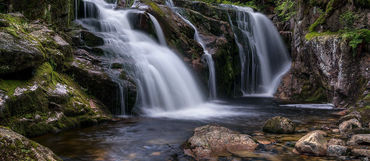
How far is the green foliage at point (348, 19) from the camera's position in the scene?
9719mm

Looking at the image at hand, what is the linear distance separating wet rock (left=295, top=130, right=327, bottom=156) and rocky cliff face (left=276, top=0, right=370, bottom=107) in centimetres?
569

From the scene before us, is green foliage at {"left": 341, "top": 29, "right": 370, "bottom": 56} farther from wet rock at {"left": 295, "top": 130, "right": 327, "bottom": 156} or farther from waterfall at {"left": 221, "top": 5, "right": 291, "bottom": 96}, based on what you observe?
waterfall at {"left": 221, "top": 5, "right": 291, "bottom": 96}

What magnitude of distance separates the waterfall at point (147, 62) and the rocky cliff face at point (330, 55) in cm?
496

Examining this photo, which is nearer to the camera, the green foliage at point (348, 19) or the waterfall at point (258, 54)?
the green foliage at point (348, 19)

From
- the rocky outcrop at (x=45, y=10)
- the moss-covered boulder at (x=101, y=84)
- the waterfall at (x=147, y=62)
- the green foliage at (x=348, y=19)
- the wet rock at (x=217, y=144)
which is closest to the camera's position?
the wet rock at (x=217, y=144)

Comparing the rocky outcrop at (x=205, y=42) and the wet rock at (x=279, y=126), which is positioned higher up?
the rocky outcrop at (x=205, y=42)

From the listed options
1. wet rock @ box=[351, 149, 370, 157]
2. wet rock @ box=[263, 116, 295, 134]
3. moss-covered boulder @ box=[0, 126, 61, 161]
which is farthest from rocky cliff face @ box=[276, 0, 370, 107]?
moss-covered boulder @ box=[0, 126, 61, 161]

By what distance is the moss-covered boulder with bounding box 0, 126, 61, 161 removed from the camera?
270cm

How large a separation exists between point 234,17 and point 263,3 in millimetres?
7507

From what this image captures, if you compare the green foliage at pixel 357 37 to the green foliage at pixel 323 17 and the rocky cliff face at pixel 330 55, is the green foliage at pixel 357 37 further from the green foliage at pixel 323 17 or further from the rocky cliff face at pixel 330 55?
the green foliage at pixel 323 17

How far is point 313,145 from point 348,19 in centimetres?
721

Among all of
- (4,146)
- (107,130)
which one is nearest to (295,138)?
(107,130)

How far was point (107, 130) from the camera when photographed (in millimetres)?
6238

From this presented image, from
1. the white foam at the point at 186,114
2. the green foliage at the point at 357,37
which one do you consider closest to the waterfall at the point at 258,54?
the green foliage at the point at 357,37
